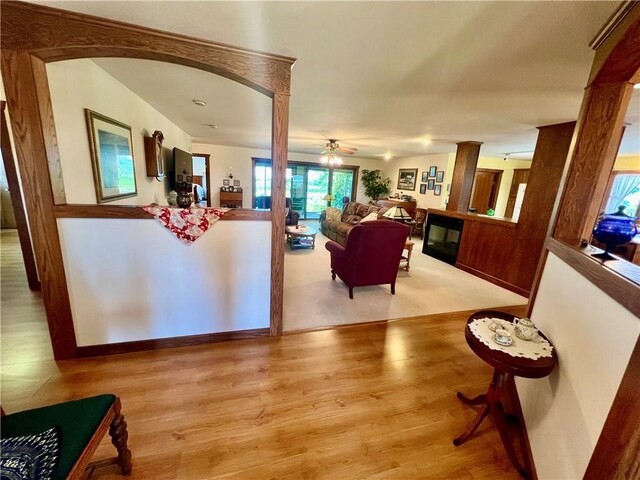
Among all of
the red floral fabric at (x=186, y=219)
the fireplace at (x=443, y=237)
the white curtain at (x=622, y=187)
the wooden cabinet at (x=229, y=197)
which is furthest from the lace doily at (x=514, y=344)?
the wooden cabinet at (x=229, y=197)

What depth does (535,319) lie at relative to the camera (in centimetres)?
175

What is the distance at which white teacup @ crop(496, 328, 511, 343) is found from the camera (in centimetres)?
137

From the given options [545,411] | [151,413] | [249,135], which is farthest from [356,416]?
[249,135]

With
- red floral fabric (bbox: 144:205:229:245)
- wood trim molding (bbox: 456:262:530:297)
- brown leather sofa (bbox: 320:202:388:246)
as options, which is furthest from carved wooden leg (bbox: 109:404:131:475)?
wood trim molding (bbox: 456:262:530:297)

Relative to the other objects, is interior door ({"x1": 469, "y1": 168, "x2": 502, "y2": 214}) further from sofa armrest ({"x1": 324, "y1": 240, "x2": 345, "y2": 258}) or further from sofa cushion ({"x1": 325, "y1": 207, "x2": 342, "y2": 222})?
sofa armrest ({"x1": 324, "y1": 240, "x2": 345, "y2": 258})

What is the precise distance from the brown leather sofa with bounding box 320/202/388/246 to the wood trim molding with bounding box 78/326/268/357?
132 inches

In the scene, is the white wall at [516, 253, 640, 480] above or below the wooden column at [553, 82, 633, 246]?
below

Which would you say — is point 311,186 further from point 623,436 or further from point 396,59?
point 623,436

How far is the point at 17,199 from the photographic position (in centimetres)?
283

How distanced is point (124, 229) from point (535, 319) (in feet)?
9.97

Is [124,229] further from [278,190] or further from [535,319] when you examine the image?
[535,319]

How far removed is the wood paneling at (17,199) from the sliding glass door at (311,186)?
5.53m

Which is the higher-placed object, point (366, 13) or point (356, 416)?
point (366, 13)

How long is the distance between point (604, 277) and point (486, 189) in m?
8.00
